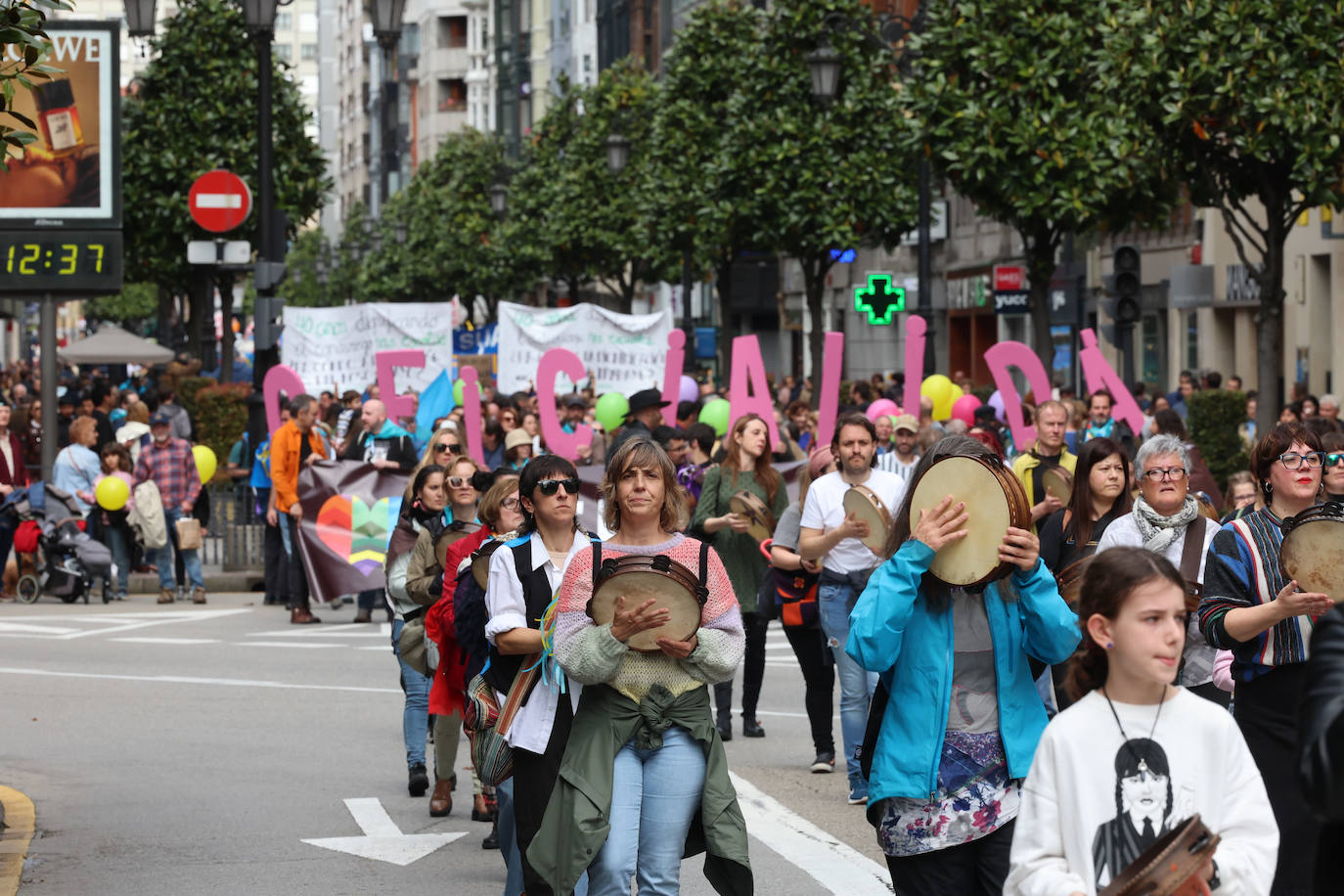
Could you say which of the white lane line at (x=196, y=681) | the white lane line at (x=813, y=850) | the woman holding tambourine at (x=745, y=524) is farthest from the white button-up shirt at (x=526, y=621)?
the white lane line at (x=196, y=681)

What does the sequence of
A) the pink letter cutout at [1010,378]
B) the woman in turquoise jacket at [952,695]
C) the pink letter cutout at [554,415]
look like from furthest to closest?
the pink letter cutout at [554,415] → the pink letter cutout at [1010,378] → the woman in turquoise jacket at [952,695]

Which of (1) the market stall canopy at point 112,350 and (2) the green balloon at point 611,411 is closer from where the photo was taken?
(2) the green balloon at point 611,411

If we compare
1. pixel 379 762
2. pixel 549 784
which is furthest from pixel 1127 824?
pixel 379 762

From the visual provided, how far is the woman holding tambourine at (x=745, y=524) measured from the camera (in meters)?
11.4

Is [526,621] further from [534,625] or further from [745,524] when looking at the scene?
[745,524]

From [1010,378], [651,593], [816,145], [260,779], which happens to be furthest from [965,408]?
[816,145]

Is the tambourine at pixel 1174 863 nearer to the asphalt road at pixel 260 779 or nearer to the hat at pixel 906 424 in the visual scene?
the asphalt road at pixel 260 779

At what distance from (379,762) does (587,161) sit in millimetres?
43371

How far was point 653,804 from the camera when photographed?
236 inches

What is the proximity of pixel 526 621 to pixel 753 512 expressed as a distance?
15.5ft

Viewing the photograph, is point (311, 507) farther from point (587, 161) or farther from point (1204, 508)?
point (587, 161)


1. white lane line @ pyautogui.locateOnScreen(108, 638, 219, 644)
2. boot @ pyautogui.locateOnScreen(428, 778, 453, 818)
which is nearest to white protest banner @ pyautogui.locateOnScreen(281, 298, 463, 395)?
white lane line @ pyautogui.locateOnScreen(108, 638, 219, 644)

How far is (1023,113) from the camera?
23.9 meters

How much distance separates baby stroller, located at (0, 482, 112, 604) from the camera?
20.5m
